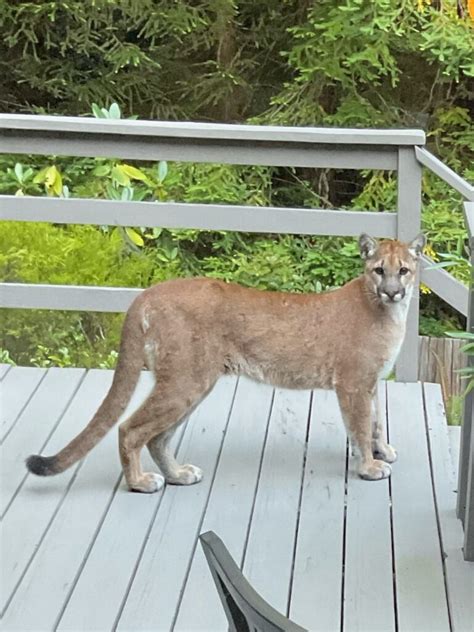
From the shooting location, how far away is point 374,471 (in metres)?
3.08

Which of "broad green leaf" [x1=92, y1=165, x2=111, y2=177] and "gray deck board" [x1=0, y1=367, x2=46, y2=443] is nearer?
"gray deck board" [x1=0, y1=367, x2=46, y2=443]

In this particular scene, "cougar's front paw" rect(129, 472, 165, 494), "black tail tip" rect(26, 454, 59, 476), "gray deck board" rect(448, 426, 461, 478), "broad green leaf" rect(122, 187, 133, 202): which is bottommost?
"gray deck board" rect(448, 426, 461, 478)

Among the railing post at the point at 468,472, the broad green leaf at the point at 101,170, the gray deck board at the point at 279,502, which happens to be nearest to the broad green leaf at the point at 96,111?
the broad green leaf at the point at 101,170

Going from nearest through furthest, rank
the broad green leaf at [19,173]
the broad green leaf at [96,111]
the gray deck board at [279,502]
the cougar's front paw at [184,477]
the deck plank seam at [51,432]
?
the gray deck board at [279,502]
the deck plank seam at [51,432]
the cougar's front paw at [184,477]
the broad green leaf at [19,173]
the broad green leaf at [96,111]

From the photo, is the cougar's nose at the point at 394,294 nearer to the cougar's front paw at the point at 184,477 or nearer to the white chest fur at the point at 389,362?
the white chest fur at the point at 389,362

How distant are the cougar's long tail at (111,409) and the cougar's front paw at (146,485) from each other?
15 cm

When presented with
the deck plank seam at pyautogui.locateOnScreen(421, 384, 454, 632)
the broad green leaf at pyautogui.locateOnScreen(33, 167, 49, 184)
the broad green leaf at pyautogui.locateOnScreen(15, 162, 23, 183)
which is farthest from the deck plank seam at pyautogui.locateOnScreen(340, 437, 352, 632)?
the broad green leaf at pyautogui.locateOnScreen(15, 162, 23, 183)

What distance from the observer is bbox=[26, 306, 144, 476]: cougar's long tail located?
2957 millimetres

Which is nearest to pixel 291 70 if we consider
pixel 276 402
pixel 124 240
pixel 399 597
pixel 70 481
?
pixel 124 240

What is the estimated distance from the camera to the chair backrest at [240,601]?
1.13 meters

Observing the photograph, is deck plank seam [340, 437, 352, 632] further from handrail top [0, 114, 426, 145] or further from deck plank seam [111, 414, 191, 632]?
handrail top [0, 114, 426, 145]

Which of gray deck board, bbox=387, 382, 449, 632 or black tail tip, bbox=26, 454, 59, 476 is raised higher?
black tail tip, bbox=26, 454, 59, 476

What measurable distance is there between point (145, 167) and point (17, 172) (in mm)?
962

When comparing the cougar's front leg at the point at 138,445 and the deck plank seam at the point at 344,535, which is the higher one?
the cougar's front leg at the point at 138,445
